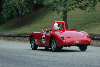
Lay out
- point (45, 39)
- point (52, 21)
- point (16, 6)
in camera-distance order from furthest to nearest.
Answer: point (16, 6) → point (52, 21) → point (45, 39)

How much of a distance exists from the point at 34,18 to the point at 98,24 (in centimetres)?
1767

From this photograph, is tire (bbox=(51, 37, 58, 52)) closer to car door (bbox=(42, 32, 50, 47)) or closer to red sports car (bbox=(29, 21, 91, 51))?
red sports car (bbox=(29, 21, 91, 51))

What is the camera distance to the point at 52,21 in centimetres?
4350

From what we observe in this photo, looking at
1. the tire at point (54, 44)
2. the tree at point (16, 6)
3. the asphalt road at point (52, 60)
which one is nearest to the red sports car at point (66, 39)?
the tire at point (54, 44)

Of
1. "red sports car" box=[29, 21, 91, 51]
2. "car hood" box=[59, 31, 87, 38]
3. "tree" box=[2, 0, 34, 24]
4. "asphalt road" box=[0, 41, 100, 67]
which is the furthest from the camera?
"tree" box=[2, 0, 34, 24]

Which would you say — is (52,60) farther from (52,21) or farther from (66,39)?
(52,21)

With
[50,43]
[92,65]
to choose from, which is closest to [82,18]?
[50,43]

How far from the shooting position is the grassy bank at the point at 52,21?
3537 centimetres

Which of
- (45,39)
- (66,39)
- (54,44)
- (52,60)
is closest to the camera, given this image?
(52,60)

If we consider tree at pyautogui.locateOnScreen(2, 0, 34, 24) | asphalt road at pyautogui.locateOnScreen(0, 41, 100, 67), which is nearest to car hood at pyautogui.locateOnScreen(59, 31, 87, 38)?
asphalt road at pyautogui.locateOnScreen(0, 41, 100, 67)

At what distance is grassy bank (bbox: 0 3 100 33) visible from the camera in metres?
35.4

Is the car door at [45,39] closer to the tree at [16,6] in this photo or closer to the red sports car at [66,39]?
the red sports car at [66,39]

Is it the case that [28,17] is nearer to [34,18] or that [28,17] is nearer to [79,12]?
[34,18]

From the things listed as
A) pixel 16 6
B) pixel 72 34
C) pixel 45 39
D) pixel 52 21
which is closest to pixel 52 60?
pixel 72 34
